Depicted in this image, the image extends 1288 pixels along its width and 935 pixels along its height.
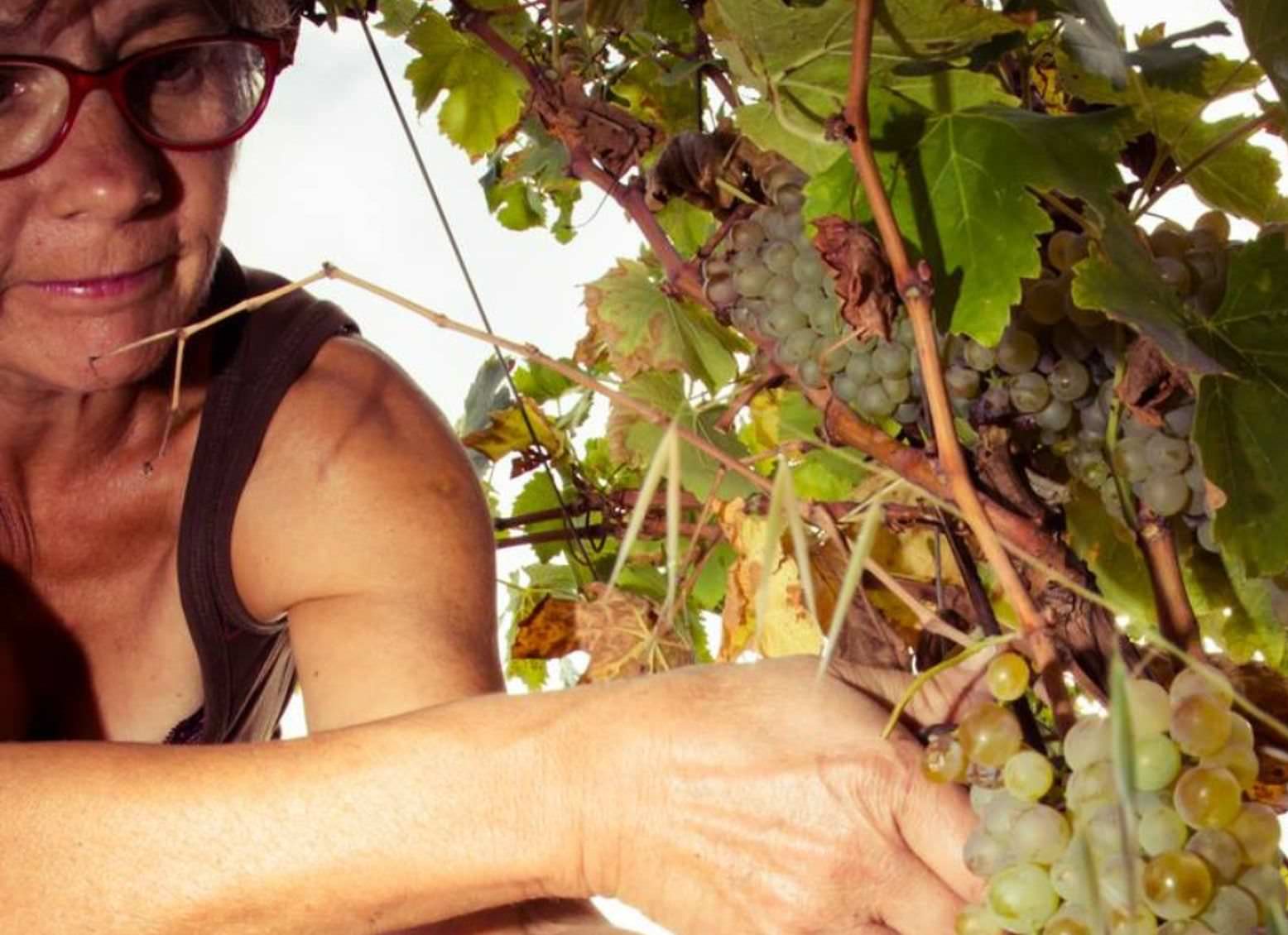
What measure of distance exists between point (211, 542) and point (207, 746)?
0.31 m

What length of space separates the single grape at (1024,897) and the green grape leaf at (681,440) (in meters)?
0.42

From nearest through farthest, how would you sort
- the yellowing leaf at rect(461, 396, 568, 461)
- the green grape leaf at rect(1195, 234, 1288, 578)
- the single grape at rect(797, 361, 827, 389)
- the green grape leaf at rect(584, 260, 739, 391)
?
the green grape leaf at rect(1195, 234, 1288, 578)
the single grape at rect(797, 361, 827, 389)
the green grape leaf at rect(584, 260, 739, 391)
the yellowing leaf at rect(461, 396, 568, 461)

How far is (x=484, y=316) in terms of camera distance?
78 cm

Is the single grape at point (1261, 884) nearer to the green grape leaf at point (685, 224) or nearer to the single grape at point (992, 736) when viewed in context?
the single grape at point (992, 736)

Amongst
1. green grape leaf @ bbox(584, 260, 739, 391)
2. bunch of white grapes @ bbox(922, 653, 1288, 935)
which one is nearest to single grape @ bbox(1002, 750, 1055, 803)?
bunch of white grapes @ bbox(922, 653, 1288, 935)

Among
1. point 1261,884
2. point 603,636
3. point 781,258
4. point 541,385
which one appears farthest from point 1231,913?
point 541,385

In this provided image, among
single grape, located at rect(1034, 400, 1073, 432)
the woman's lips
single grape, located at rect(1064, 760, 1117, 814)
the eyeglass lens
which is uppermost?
the eyeglass lens

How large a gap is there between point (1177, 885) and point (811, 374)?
0.93ft

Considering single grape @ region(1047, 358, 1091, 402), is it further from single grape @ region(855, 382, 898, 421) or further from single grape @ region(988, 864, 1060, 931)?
single grape @ region(988, 864, 1060, 931)

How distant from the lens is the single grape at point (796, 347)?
2.30 feet

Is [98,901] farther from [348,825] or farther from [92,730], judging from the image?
[92,730]

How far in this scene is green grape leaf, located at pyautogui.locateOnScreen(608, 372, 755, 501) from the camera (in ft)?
3.11

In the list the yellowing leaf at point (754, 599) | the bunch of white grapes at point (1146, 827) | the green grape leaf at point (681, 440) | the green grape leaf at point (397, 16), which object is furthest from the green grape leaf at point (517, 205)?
the bunch of white grapes at point (1146, 827)

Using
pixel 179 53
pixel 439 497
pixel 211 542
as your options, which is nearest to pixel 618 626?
pixel 439 497
